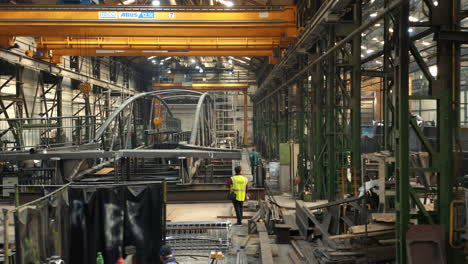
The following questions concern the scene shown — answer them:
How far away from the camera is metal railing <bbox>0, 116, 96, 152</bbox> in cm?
1320

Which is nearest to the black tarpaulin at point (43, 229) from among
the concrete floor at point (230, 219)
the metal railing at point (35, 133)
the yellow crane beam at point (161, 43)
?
the concrete floor at point (230, 219)

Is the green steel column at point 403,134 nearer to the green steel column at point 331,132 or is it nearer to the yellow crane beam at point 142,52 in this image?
the green steel column at point 331,132

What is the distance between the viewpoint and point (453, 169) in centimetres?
604

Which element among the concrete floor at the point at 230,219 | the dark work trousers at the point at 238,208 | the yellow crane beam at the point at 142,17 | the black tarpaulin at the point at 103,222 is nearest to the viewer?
the black tarpaulin at the point at 103,222

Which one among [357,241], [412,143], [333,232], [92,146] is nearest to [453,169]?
[357,241]

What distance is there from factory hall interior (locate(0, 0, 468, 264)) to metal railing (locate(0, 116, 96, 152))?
0.26 meters

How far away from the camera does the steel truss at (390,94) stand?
578cm

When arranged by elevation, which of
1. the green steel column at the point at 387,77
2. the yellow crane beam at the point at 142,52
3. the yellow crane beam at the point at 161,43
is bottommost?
the green steel column at the point at 387,77

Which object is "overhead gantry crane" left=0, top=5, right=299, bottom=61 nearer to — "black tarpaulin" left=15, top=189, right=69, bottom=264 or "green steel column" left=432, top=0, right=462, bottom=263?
"green steel column" left=432, top=0, right=462, bottom=263

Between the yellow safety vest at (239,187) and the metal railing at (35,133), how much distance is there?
567 cm

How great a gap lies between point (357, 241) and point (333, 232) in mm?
1677

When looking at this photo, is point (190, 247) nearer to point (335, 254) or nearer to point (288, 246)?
point (288, 246)

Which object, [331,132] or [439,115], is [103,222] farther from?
[331,132]

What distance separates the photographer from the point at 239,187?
984 cm
